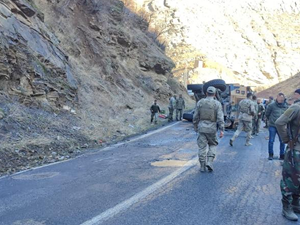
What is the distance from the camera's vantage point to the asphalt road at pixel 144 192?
418 centimetres

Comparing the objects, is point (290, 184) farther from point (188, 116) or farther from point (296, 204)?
point (188, 116)

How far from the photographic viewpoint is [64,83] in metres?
14.1

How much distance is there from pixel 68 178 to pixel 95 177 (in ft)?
1.77

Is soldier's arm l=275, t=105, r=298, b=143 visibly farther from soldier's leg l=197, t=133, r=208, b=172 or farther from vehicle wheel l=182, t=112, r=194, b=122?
vehicle wheel l=182, t=112, r=194, b=122

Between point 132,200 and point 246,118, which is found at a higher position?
point 246,118

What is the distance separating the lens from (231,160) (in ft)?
26.2

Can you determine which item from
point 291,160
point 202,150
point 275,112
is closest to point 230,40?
point 275,112

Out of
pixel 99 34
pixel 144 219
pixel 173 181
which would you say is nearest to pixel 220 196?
pixel 173 181

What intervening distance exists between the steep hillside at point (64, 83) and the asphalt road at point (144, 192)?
1728 mm

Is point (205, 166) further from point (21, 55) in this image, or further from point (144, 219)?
point (21, 55)

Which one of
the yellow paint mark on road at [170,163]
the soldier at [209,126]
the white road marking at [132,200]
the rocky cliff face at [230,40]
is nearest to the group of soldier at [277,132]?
the soldier at [209,126]

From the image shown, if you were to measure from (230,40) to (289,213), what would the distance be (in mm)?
78119

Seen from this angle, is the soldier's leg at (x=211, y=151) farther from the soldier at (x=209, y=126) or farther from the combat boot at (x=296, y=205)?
the combat boot at (x=296, y=205)

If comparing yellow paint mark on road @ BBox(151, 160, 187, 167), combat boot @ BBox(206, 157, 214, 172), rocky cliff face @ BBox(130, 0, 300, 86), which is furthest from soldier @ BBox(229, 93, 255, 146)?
rocky cliff face @ BBox(130, 0, 300, 86)
